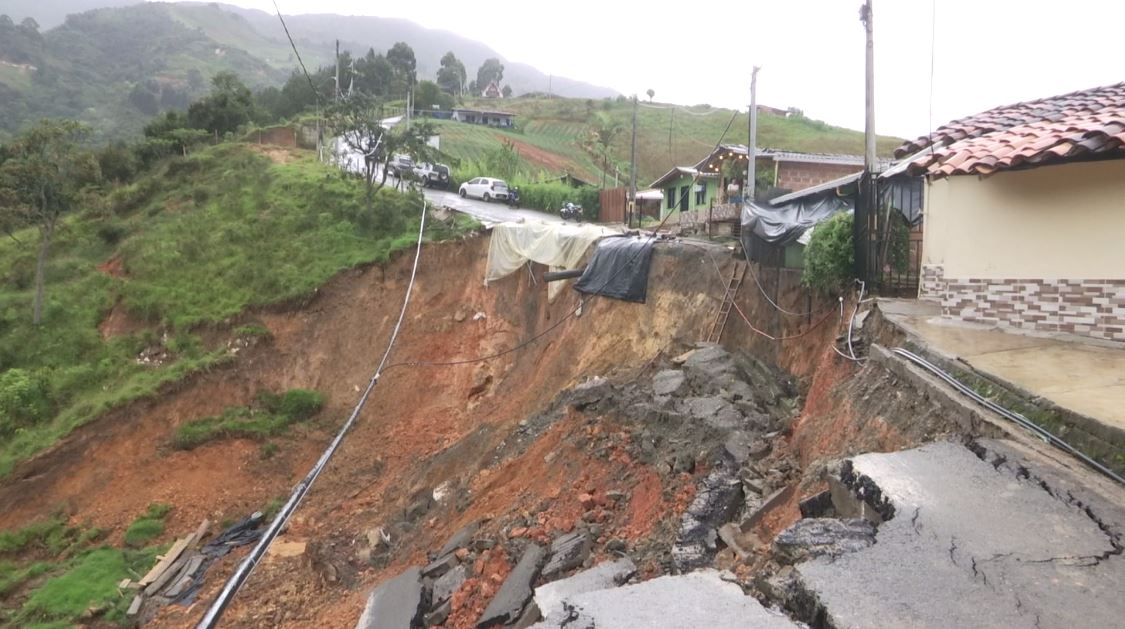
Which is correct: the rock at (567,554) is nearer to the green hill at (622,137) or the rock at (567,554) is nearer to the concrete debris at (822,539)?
the concrete debris at (822,539)

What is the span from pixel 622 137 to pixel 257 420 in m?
54.0

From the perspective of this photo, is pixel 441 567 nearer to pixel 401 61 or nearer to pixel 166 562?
pixel 166 562

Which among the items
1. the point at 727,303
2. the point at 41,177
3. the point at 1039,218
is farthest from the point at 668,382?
the point at 41,177

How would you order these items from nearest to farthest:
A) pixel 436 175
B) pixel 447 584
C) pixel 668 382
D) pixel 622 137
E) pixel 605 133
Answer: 1. pixel 447 584
2. pixel 668 382
3. pixel 436 175
4. pixel 605 133
5. pixel 622 137

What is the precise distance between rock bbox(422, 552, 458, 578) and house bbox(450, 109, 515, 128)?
187 feet

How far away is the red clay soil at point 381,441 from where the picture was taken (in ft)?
32.5

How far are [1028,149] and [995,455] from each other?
3.31 metres

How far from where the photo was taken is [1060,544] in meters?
3.61

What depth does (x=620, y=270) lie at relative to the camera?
47.5ft

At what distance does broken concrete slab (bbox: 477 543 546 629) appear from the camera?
20.5 ft

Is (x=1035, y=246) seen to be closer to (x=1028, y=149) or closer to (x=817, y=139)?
(x=1028, y=149)

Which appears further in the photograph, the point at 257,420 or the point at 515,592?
the point at 257,420

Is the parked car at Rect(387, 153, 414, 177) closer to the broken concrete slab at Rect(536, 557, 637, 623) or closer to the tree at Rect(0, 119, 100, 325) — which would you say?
the tree at Rect(0, 119, 100, 325)

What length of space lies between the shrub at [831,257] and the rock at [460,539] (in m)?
5.71
